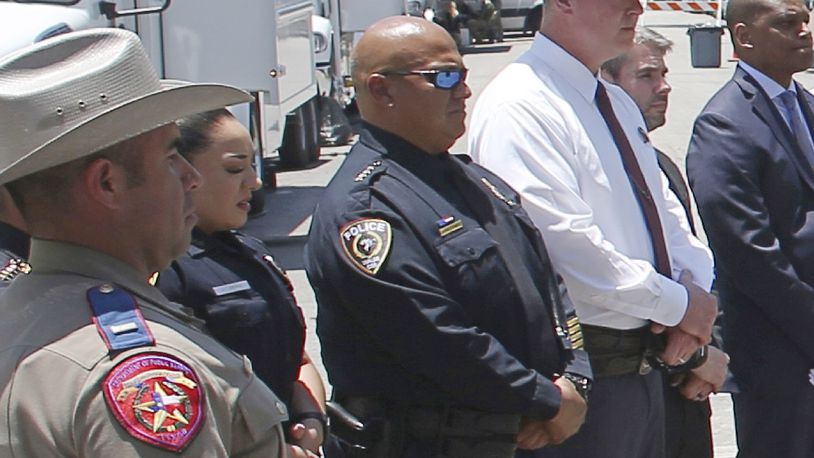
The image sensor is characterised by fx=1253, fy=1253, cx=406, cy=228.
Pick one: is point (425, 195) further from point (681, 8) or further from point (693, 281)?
point (681, 8)

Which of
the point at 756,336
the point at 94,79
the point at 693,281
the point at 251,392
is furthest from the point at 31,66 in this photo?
the point at 756,336

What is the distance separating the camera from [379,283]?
8.78ft

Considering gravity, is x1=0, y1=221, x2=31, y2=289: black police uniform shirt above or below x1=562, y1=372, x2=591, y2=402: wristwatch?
above

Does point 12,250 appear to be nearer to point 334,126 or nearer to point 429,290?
point 429,290

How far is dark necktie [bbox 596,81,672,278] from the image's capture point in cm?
325

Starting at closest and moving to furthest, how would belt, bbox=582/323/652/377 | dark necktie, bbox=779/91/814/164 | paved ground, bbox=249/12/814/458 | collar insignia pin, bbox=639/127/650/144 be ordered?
belt, bbox=582/323/652/377 < collar insignia pin, bbox=639/127/650/144 < dark necktie, bbox=779/91/814/164 < paved ground, bbox=249/12/814/458

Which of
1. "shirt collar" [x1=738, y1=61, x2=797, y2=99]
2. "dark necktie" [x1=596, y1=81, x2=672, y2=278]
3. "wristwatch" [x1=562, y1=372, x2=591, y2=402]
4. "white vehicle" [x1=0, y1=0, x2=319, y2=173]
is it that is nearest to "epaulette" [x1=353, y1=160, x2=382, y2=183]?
"wristwatch" [x1=562, y1=372, x2=591, y2=402]

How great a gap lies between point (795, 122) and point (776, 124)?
157 millimetres

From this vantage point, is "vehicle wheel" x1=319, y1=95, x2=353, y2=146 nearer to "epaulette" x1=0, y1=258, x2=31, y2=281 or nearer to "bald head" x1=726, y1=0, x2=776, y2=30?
"bald head" x1=726, y1=0, x2=776, y2=30

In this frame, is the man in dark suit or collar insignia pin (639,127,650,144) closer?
collar insignia pin (639,127,650,144)

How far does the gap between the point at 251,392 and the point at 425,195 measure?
110cm

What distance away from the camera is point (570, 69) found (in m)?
3.31

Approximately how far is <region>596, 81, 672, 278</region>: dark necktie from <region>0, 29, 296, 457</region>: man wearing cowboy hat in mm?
1626

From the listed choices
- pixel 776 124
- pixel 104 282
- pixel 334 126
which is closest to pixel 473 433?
pixel 104 282
